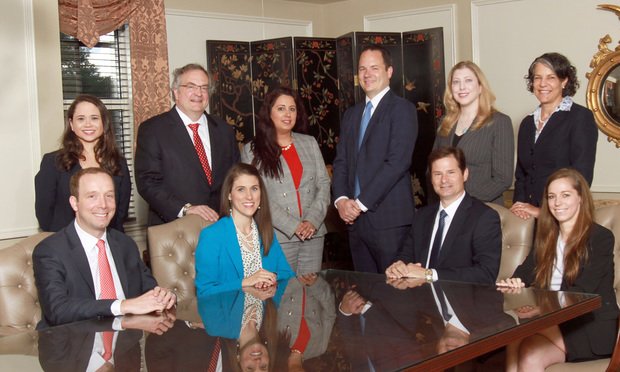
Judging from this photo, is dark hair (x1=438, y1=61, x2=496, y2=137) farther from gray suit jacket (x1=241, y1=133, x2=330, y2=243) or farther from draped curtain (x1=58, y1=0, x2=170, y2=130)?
draped curtain (x1=58, y1=0, x2=170, y2=130)

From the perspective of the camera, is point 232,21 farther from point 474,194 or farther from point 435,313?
point 435,313

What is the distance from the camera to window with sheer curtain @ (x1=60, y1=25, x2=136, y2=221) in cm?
612

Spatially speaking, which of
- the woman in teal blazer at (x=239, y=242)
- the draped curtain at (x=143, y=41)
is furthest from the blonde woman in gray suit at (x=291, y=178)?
the draped curtain at (x=143, y=41)

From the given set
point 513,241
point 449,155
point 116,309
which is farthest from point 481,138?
point 116,309

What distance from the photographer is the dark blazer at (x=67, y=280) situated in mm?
A: 2797

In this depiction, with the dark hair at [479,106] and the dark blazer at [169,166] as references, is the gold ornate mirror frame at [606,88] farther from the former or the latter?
the dark blazer at [169,166]

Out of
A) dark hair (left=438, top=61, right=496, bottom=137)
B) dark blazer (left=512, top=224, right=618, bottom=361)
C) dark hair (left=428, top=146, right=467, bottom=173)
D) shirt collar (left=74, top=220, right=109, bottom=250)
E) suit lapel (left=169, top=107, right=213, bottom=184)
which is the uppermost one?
dark hair (left=438, top=61, right=496, bottom=137)

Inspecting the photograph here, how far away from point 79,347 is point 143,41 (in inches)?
166

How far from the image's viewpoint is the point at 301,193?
431cm

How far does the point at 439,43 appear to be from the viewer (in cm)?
699

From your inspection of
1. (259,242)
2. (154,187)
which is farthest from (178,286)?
(154,187)

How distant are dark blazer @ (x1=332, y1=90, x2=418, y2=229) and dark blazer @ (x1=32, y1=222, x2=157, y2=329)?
1.51 meters

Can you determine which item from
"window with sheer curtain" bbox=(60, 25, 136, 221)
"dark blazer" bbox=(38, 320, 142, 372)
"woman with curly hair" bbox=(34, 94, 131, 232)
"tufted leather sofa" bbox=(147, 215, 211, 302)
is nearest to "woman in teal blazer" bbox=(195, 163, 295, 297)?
"tufted leather sofa" bbox=(147, 215, 211, 302)

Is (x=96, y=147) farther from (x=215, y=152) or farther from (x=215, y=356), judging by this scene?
(x=215, y=356)
